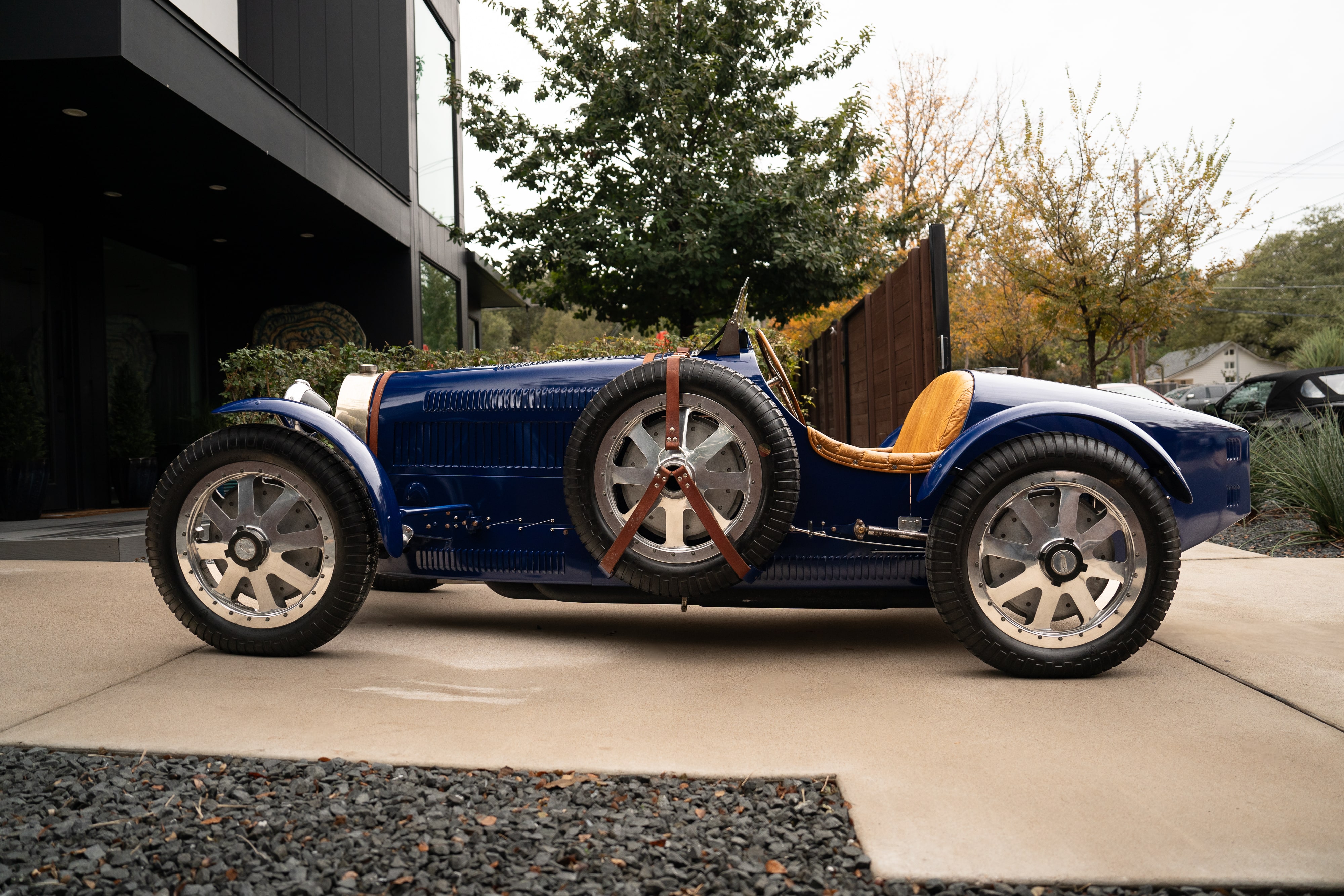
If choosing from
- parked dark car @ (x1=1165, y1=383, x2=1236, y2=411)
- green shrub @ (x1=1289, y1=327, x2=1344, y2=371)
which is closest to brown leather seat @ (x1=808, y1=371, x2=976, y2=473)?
green shrub @ (x1=1289, y1=327, x2=1344, y2=371)

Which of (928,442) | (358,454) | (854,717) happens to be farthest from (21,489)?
(854,717)

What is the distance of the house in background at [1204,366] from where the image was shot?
68.6 metres

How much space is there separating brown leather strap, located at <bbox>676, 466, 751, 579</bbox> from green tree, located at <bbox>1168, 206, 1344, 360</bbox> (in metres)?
57.9

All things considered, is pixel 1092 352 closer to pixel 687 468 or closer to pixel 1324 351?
pixel 1324 351

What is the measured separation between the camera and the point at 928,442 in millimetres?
3283

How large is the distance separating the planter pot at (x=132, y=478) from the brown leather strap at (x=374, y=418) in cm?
764

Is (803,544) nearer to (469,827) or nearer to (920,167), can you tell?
(469,827)

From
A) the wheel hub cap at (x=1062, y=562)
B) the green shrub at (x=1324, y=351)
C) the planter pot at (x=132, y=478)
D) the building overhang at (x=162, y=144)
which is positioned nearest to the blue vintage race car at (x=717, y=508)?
the wheel hub cap at (x=1062, y=562)

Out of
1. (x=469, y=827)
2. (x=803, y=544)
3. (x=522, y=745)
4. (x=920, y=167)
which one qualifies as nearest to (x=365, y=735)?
(x=522, y=745)

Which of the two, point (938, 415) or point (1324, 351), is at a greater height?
point (1324, 351)

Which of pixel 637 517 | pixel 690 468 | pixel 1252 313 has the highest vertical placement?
pixel 1252 313

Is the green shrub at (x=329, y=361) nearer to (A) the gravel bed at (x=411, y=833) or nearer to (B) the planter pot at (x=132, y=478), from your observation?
(B) the planter pot at (x=132, y=478)

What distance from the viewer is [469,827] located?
A: 1670mm

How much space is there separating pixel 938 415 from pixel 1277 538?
14.5ft
